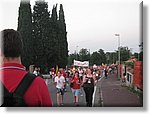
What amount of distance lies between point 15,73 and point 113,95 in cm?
188

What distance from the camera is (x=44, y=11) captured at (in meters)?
2.91

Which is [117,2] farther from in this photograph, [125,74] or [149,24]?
[125,74]

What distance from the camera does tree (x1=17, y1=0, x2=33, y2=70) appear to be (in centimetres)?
284

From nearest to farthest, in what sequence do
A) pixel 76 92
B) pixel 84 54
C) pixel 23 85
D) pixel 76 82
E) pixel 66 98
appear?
pixel 23 85, pixel 84 54, pixel 66 98, pixel 76 92, pixel 76 82

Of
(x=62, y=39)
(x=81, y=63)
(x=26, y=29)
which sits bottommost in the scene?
(x=81, y=63)

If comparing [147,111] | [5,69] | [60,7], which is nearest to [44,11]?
[60,7]

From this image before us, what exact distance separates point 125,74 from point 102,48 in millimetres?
459

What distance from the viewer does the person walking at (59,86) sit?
290 cm

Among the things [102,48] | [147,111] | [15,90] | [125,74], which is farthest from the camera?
[125,74]

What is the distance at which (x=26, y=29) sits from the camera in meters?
2.91

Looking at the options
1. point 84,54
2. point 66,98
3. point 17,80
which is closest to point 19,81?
point 17,80

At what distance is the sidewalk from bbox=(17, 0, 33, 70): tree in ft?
2.87

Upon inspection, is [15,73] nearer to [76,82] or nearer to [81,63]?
[81,63]

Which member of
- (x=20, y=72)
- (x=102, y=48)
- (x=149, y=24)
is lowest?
(x=20, y=72)
